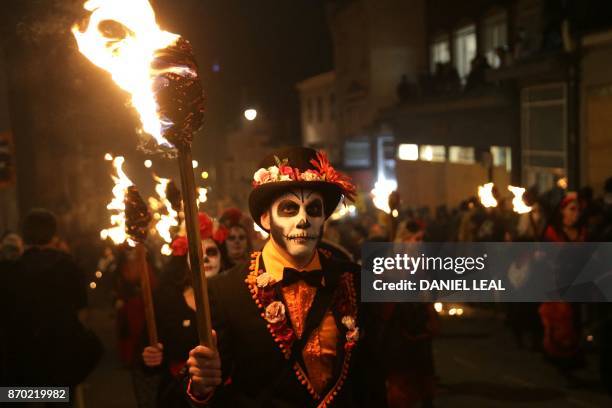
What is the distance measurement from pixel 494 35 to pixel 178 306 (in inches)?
830

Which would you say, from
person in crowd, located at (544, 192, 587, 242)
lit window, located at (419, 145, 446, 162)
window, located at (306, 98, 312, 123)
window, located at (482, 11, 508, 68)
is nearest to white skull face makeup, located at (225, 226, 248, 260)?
person in crowd, located at (544, 192, 587, 242)

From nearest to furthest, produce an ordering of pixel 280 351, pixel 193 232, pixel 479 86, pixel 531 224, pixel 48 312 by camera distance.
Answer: pixel 193 232, pixel 280 351, pixel 48 312, pixel 531 224, pixel 479 86

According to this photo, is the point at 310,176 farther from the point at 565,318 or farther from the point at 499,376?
the point at 499,376

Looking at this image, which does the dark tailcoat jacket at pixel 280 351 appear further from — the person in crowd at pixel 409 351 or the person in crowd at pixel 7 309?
the person in crowd at pixel 409 351

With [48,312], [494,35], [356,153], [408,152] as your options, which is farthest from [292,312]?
[356,153]

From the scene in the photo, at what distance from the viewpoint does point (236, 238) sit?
29.7ft

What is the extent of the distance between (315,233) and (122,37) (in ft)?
4.94

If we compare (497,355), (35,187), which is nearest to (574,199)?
(497,355)

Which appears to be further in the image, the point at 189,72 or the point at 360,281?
the point at 360,281

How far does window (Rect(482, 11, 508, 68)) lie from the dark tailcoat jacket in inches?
848

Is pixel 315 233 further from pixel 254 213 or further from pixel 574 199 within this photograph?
pixel 574 199

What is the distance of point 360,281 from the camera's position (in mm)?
4961

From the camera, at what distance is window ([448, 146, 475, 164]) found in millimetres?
27995

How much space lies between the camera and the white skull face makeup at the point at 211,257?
727cm
